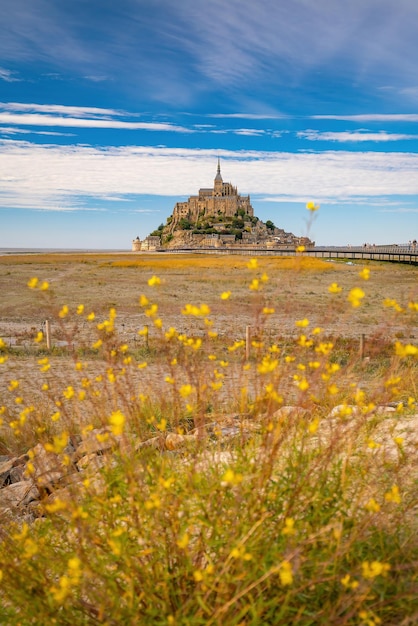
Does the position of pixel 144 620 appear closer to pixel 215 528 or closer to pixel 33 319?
pixel 215 528

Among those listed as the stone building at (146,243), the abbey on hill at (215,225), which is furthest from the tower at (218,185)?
the stone building at (146,243)

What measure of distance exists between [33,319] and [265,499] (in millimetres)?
21934

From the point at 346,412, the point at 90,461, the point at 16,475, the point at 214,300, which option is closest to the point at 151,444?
the point at 90,461

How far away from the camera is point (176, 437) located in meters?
5.80

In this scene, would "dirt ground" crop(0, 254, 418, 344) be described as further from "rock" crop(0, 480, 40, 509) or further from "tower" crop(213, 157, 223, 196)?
"tower" crop(213, 157, 223, 196)

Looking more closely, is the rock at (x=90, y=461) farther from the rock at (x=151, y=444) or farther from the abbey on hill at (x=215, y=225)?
the abbey on hill at (x=215, y=225)

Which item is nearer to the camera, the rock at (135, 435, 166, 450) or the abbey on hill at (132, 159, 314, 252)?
the rock at (135, 435, 166, 450)

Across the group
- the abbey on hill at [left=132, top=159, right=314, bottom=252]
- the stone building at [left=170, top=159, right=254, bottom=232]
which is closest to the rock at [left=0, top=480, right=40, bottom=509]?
the abbey on hill at [left=132, top=159, right=314, bottom=252]

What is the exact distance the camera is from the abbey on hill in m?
163

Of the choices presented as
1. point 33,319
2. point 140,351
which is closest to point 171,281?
point 33,319

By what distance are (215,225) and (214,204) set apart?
53.1 ft

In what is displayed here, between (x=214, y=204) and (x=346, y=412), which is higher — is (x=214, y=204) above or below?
above

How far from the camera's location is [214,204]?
184750 mm

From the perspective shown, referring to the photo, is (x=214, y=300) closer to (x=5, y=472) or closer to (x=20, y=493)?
(x=5, y=472)
